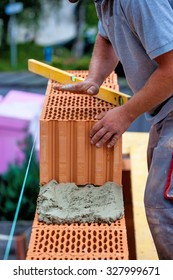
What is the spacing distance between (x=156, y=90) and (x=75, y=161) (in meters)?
0.32

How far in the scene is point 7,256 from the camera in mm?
1478

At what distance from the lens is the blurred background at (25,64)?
2.36 meters

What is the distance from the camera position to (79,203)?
4.30ft

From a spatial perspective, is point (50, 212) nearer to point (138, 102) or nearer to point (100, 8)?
point (138, 102)

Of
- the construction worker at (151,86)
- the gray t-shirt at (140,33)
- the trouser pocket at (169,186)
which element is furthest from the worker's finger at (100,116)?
the trouser pocket at (169,186)

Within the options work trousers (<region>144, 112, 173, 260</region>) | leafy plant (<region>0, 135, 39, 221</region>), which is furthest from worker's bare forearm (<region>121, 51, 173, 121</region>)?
leafy plant (<region>0, 135, 39, 221</region>)

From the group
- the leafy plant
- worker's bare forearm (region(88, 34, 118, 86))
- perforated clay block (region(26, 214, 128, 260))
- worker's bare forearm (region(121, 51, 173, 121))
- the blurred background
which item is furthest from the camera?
the blurred background

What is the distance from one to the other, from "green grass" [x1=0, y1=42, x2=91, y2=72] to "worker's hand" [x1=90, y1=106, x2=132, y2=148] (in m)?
3.15

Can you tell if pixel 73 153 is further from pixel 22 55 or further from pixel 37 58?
pixel 22 55

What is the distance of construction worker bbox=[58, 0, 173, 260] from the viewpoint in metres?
1.18

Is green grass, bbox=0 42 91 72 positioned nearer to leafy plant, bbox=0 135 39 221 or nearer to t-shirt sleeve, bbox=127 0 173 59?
leafy plant, bbox=0 135 39 221

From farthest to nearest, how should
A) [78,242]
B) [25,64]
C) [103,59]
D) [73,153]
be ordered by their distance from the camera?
[25,64]
[103,59]
[73,153]
[78,242]

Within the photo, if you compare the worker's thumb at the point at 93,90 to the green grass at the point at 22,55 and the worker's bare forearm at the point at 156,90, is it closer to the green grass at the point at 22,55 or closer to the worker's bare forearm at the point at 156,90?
the worker's bare forearm at the point at 156,90

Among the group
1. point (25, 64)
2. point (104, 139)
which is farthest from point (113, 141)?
point (25, 64)
